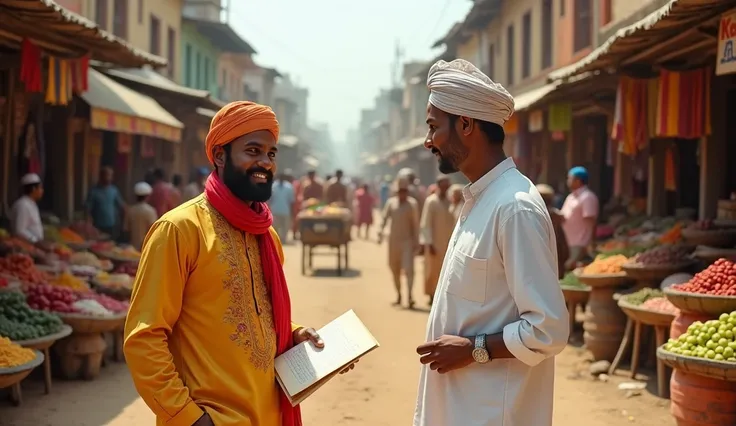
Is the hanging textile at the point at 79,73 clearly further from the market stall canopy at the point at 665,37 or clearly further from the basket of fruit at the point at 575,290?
the basket of fruit at the point at 575,290

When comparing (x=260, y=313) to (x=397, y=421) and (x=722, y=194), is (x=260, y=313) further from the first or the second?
(x=722, y=194)

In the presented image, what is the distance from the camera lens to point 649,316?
25.5 ft

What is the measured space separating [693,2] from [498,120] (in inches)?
177

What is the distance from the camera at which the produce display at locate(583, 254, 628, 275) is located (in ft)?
31.3

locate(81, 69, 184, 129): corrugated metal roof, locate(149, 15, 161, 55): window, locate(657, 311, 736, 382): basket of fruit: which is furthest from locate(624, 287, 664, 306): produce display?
locate(149, 15, 161, 55): window

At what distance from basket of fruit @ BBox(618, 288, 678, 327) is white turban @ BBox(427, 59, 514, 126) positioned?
4981 mm

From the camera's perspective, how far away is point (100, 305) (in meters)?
8.50

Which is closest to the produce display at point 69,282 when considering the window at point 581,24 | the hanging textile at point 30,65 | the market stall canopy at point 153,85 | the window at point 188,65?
the hanging textile at point 30,65

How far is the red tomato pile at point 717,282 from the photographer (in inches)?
257

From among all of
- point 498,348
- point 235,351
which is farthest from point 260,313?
point 498,348

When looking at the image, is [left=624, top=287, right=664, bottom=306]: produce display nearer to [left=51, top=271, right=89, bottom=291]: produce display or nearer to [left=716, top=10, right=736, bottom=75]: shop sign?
[left=716, top=10, right=736, bottom=75]: shop sign

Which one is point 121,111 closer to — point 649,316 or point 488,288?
point 649,316

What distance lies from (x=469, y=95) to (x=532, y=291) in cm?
70

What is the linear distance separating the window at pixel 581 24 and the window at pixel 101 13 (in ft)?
34.3
